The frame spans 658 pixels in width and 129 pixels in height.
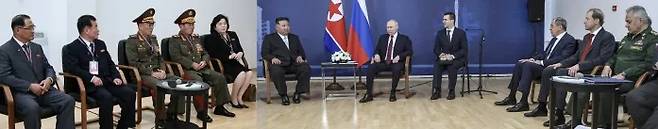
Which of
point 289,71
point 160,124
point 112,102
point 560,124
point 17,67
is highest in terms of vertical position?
point 17,67

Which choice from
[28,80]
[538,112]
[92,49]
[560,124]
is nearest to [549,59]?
[538,112]

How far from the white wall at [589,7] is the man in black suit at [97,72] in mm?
A: 4155

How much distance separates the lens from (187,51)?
388cm

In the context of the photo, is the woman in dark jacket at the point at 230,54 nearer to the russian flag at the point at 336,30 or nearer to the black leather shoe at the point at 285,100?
the black leather shoe at the point at 285,100

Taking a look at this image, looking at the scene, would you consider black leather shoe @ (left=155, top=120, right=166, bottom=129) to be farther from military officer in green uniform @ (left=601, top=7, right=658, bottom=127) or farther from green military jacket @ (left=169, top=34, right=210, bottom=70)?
military officer in green uniform @ (left=601, top=7, right=658, bottom=127)

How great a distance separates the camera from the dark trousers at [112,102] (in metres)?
3.78

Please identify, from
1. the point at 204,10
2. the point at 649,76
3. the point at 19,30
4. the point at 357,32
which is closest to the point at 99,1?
the point at 19,30

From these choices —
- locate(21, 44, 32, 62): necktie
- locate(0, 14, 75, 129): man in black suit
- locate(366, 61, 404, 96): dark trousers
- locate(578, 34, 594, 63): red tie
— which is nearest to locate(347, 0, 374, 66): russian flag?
locate(366, 61, 404, 96): dark trousers

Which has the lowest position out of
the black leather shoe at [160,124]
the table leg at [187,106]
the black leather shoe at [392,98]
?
the black leather shoe at [392,98]

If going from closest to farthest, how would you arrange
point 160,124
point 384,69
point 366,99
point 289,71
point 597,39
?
point 160,124, point 597,39, point 289,71, point 366,99, point 384,69

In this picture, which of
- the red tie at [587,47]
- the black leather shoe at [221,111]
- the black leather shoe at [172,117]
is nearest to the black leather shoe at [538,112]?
the red tie at [587,47]

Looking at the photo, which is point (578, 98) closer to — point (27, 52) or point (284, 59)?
point (284, 59)

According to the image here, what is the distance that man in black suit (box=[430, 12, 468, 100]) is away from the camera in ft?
20.5

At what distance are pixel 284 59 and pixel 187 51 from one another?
84.4 inches
